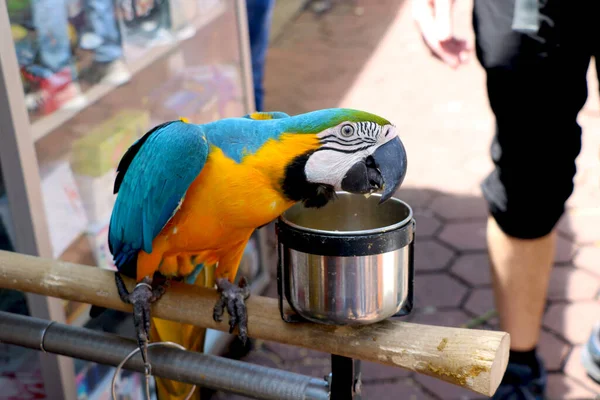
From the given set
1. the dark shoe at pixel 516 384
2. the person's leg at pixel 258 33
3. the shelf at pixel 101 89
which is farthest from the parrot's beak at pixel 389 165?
the person's leg at pixel 258 33

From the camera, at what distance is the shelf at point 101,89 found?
133 cm

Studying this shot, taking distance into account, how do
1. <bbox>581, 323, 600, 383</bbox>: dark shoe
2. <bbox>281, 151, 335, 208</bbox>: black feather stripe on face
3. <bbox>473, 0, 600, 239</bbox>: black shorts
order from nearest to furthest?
<bbox>281, 151, 335, 208</bbox>: black feather stripe on face < <bbox>473, 0, 600, 239</bbox>: black shorts < <bbox>581, 323, 600, 383</bbox>: dark shoe

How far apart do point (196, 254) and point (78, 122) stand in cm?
58

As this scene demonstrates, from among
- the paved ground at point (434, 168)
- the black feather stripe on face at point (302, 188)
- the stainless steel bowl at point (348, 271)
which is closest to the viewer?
the stainless steel bowl at point (348, 271)

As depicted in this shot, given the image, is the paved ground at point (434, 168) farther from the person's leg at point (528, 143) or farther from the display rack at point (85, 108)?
the display rack at point (85, 108)

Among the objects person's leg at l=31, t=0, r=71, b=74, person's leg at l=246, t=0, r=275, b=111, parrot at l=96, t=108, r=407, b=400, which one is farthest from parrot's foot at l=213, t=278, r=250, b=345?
person's leg at l=246, t=0, r=275, b=111

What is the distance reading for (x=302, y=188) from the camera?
88 cm

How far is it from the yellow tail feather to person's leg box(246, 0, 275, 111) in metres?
1.23

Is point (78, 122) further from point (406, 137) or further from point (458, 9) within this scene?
point (458, 9)

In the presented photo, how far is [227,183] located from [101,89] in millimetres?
713

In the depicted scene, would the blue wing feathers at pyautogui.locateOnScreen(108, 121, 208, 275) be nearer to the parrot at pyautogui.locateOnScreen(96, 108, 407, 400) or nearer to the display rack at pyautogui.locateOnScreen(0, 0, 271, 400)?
the parrot at pyautogui.locateOnScreen(96, 108, 407, 400)

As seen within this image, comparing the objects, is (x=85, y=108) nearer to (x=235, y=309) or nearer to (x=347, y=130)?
(x=235, y=309)

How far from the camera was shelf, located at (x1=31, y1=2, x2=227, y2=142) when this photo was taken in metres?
1.33

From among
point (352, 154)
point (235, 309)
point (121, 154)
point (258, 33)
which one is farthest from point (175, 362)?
point (258, 33)
